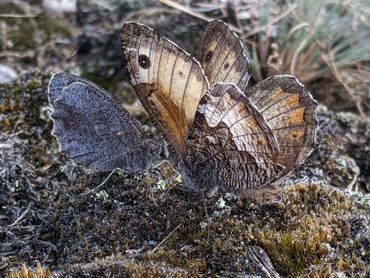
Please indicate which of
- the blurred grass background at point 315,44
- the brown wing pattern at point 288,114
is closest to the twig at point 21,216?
the brown wing pattern at point 288,114

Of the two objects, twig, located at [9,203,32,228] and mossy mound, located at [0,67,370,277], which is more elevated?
mossy mound, located at [0,67,370,277]

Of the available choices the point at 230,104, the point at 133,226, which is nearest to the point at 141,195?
the point at 133,226

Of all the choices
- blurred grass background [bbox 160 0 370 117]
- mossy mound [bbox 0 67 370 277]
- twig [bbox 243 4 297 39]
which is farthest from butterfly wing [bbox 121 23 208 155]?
twig [bbox 243 4 297 39]

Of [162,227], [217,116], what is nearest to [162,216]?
[162,227]

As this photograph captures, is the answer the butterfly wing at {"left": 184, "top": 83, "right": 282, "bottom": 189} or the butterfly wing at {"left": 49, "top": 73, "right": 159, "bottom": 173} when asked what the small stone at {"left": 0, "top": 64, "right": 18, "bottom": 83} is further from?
the butterfly wing at {"left": 184, "top": 83, "right": 282, "bottom": 189}

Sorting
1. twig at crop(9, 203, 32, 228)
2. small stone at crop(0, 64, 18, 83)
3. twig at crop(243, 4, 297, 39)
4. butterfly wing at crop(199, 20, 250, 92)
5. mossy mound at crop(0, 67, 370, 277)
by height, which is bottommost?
small stone at crop(0, 64, 18, 83)

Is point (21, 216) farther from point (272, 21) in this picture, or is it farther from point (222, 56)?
point (272, 21)

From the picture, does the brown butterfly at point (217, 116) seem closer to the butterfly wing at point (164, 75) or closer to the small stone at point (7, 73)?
the butterfly wing at point (164, 75)
